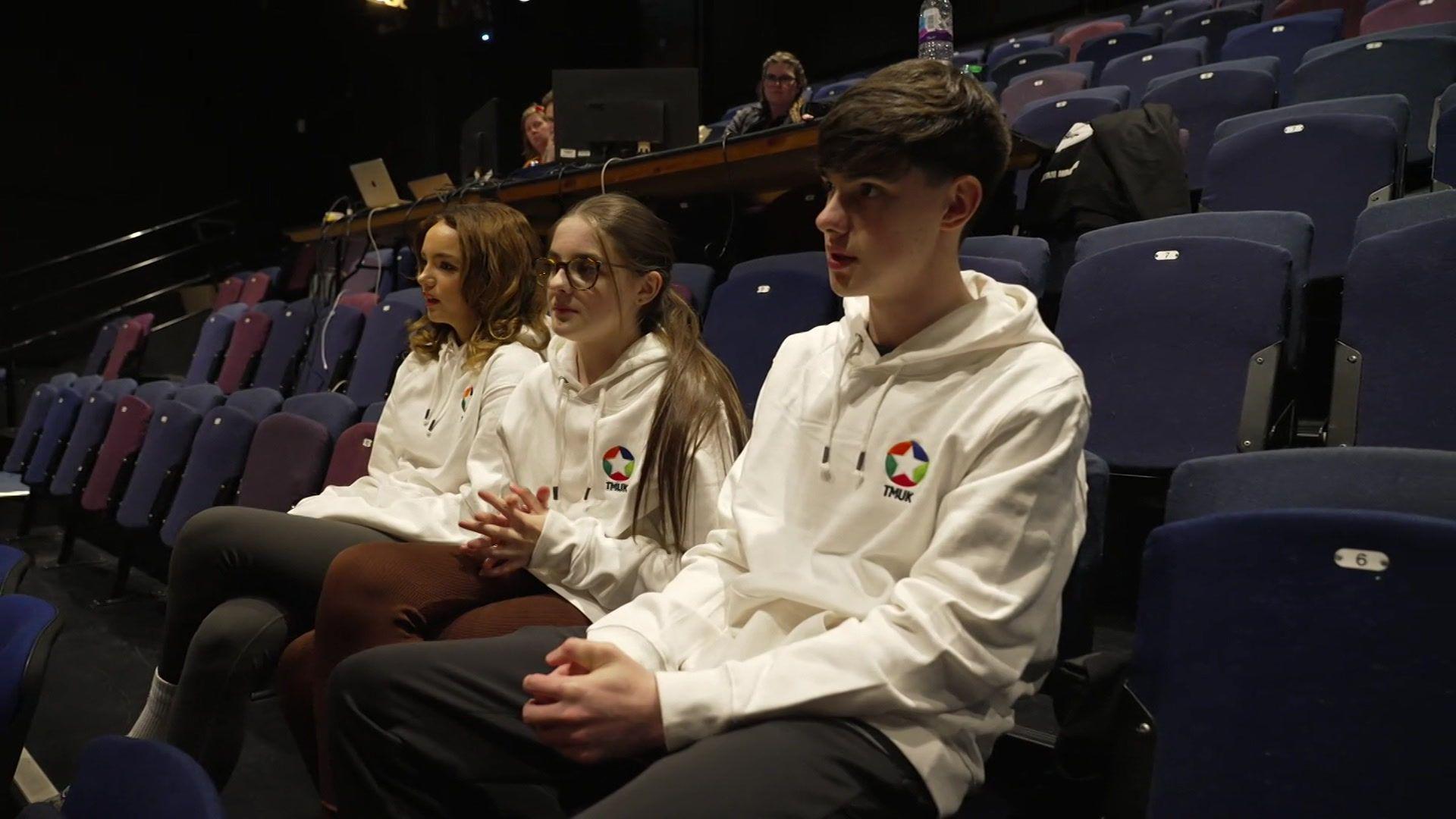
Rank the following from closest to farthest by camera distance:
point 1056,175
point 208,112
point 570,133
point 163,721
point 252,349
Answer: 1. point 163,721
2. point 1056,175
3. point 570,133
4. point 252,349
5. point 208,112

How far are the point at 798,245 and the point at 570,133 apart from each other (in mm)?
871

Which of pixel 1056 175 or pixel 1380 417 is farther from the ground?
pixel 1056 175

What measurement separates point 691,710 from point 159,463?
8.04 ft

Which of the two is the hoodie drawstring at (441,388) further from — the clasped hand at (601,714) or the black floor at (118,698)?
the clasped hand at (601,714)

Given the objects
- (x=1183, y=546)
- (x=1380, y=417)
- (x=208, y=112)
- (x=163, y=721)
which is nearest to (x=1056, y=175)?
(x=1380, y=417)

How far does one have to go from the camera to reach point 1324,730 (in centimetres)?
78

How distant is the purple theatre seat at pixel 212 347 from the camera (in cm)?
421

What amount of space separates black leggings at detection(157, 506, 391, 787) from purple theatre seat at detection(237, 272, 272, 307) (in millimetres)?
4147

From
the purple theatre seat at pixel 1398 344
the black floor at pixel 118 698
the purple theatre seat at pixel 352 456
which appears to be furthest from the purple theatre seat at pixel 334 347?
the purple theatre seat at pixel 1398 344

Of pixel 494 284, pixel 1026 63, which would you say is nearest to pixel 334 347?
pixel 494 284

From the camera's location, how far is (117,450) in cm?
301

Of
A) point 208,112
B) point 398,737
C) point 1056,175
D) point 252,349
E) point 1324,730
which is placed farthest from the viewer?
point 208,112

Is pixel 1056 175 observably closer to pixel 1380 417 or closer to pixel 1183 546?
pixel 1380 417

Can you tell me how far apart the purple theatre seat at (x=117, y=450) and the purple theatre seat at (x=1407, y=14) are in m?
4.54
